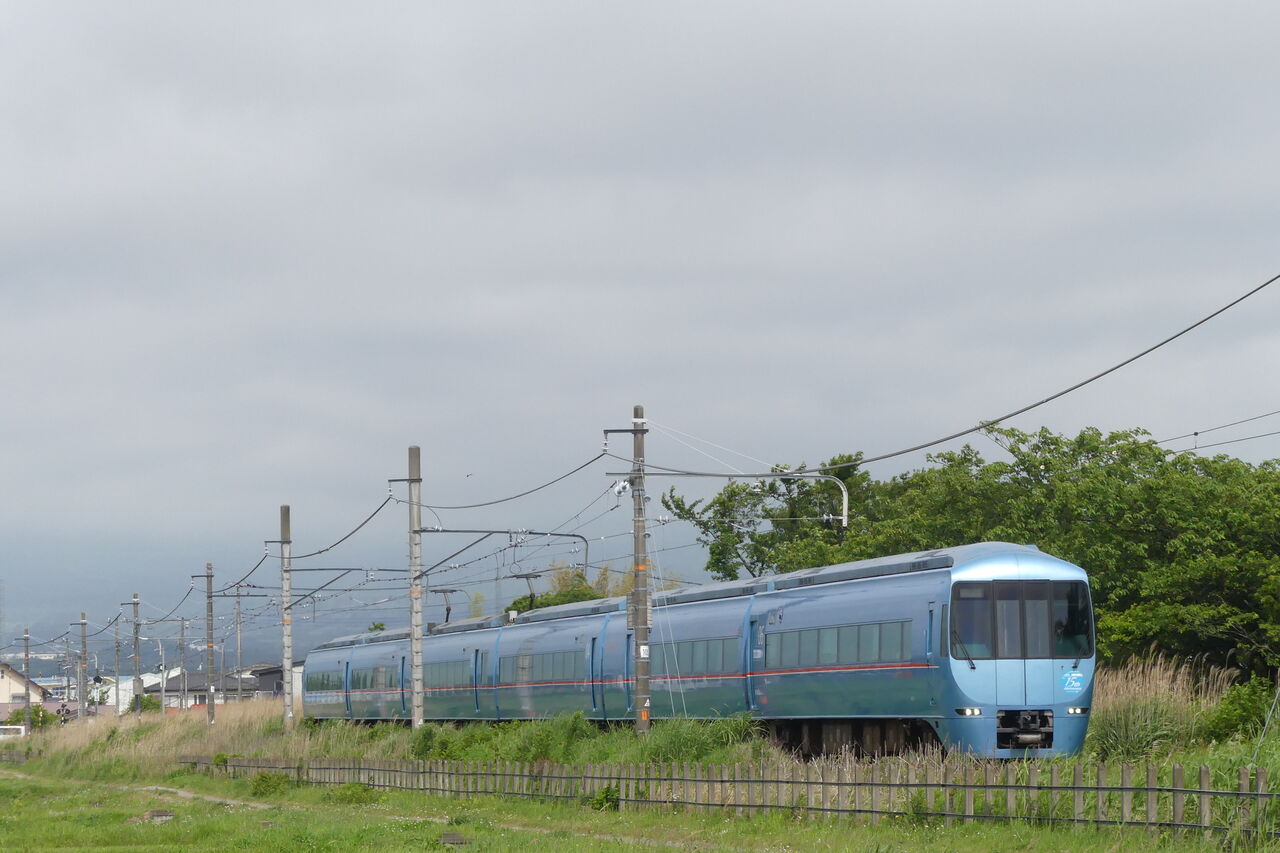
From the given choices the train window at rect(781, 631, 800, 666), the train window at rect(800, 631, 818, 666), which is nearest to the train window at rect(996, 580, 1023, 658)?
the train window at rect(800, 631, 818, 666)

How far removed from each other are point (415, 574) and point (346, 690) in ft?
58.5

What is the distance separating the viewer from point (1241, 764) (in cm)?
1719

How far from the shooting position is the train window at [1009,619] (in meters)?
25.0

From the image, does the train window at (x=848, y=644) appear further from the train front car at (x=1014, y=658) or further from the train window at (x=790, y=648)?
the train front car at (x=1014, y=658)

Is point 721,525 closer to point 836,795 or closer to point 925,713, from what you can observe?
point 925,713

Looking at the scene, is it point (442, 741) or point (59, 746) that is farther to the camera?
point (59, 746)

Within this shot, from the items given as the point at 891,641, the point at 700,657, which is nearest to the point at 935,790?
the point at 891,641

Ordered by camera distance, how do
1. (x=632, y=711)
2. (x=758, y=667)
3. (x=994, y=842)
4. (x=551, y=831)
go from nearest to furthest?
(x=994, y=842)
(x=551, y=831)
(x=758, y=667)
(x=632, y=711)

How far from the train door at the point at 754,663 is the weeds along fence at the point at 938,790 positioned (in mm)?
4541

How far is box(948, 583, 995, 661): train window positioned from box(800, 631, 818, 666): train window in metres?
3.74

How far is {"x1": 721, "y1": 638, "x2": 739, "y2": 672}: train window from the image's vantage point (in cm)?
3095

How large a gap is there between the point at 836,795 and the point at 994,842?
365 centimetres

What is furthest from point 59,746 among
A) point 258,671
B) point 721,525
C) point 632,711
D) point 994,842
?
point 258,671

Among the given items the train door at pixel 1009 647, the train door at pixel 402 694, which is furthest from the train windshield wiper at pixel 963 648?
the train door at pixel 402 694
